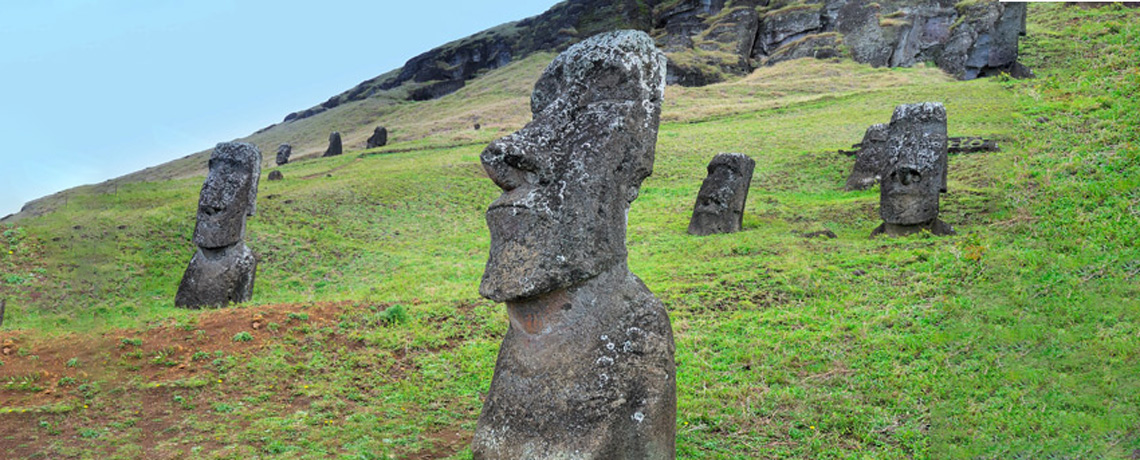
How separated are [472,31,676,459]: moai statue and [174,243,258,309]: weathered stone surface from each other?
35.7 ft

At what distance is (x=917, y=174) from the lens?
14.7 meters

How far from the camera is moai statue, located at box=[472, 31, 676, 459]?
477cm

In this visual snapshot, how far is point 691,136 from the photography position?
35812 millimetres

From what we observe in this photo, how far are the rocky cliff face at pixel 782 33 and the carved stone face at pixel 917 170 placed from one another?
1847cm

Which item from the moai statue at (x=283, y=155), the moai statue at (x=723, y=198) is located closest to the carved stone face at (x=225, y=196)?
the moai statue at (x=723, y=198)

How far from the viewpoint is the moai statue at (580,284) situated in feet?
15.6

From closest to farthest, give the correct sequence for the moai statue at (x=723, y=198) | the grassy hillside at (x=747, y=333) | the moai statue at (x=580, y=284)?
the moai statue at (x=580, y=284) → the grassy hillside at (x=747, y=333) → the moai statue at (x=723, y=198)

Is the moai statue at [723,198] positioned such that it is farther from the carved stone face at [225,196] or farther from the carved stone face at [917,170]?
the carved stone face at [225,196]

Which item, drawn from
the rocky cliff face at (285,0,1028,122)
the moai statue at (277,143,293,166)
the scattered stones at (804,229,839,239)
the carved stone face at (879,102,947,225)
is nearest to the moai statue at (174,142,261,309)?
the scattered stones at (804,229,839,239)

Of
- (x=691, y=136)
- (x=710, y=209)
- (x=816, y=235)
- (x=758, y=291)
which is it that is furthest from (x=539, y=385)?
(x=691, y=136)

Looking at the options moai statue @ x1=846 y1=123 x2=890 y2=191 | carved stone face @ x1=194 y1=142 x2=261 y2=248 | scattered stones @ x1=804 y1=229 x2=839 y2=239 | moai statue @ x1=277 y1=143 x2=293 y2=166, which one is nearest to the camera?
carved stone face @ x1=194 y1=142 x2=261 y2=248

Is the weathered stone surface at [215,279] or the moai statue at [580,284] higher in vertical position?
the moai statue at [580,284]

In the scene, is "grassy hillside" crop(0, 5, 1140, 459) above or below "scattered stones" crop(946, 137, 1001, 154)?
above

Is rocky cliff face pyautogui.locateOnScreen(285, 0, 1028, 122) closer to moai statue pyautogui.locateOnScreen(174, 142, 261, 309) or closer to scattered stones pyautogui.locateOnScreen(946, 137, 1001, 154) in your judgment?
scattered stones pyautogui.locateOnScreen(946, 137, 1001, 154)
